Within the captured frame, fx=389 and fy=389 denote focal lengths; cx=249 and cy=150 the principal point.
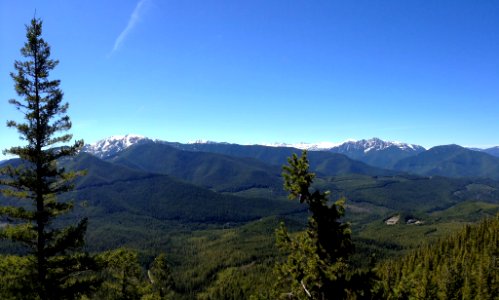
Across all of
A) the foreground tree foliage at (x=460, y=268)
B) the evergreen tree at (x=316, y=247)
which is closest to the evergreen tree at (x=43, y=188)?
the evergreen tree at (x=316, y=247)

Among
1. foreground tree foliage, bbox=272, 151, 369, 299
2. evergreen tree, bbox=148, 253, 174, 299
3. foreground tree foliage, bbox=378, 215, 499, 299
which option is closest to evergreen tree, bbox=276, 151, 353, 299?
foreground tree foliage, bbox=272, 151, 369, 299

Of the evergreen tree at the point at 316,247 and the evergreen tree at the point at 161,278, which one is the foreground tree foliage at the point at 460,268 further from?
the evergreen tree at the point at 161,278

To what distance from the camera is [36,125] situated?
2645cm

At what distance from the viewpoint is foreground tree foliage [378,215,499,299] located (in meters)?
106

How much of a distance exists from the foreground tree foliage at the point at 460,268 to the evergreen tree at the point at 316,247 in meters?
10.6

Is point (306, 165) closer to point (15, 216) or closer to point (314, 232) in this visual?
point (314, 232)

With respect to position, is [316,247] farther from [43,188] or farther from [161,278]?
[161,278]

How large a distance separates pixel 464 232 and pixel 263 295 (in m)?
205

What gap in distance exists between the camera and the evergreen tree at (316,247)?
2088 centimetres

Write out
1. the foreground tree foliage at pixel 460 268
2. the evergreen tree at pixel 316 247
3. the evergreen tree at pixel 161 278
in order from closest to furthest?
1. the evergreen tree at pixel 316 247
2. the evergreen tree at pixel 161 278
3. the foreground tree foliage at pixel 460 268

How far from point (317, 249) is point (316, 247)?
0.26 m

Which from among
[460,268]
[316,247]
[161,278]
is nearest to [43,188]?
[316,247]

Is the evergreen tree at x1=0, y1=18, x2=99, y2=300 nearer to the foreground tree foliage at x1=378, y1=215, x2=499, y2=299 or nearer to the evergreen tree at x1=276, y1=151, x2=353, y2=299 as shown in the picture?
Answer: the evergreen tree at x1=276, y1=151, x2=353, y2=299

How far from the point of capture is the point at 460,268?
136 meters
